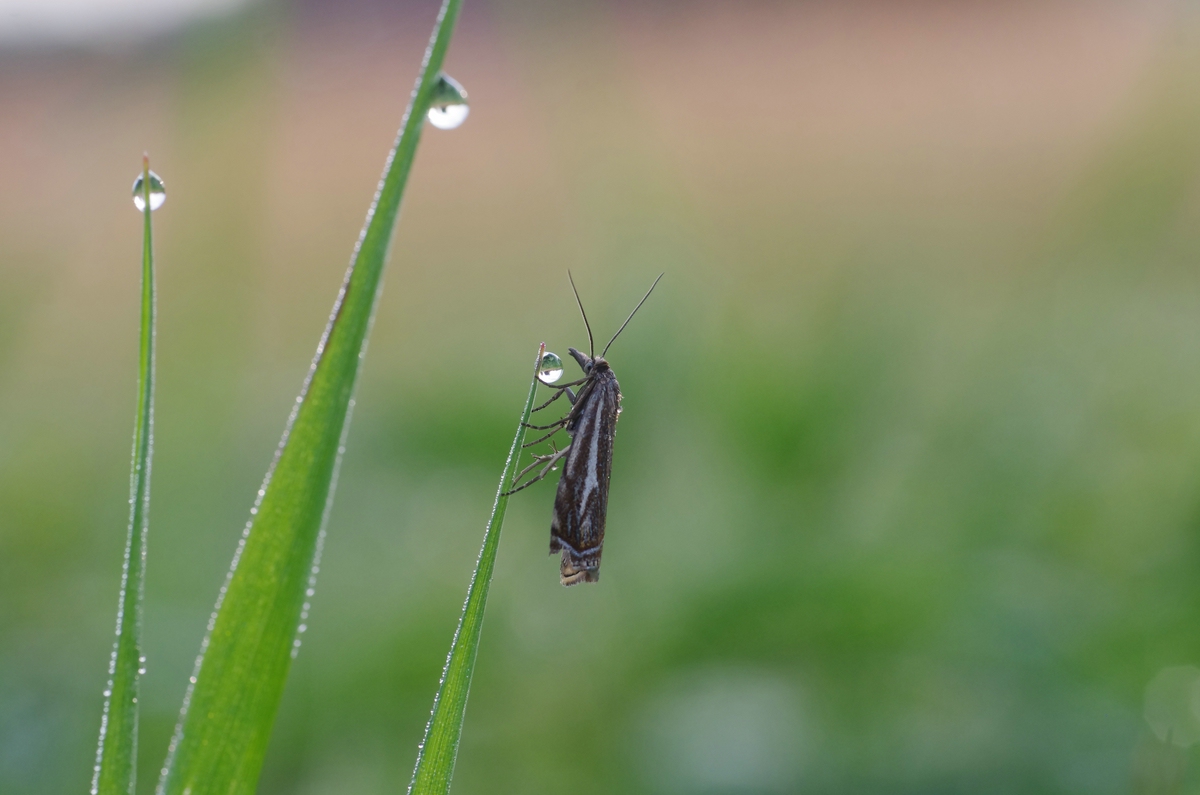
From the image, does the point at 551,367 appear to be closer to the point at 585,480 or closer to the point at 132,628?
the point at 585,480

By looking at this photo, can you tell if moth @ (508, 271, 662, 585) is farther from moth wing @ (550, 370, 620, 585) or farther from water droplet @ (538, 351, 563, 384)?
water droplet @ (538, 351, 563, 384)

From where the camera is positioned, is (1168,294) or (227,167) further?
(1168,294)

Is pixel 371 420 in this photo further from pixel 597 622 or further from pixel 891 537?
pixel 891 537

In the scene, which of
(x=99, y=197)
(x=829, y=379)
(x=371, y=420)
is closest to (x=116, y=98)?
(x=99, y=197)

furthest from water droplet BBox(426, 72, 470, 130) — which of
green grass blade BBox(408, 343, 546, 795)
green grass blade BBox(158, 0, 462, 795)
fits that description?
green grass blade BBox(408, 343, 546, 795)

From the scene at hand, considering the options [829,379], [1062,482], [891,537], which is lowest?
[891,537]

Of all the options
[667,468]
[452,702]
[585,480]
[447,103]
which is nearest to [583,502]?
[585,480]

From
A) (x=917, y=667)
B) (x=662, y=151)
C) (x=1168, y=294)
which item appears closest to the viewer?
(x=917, y=667)
